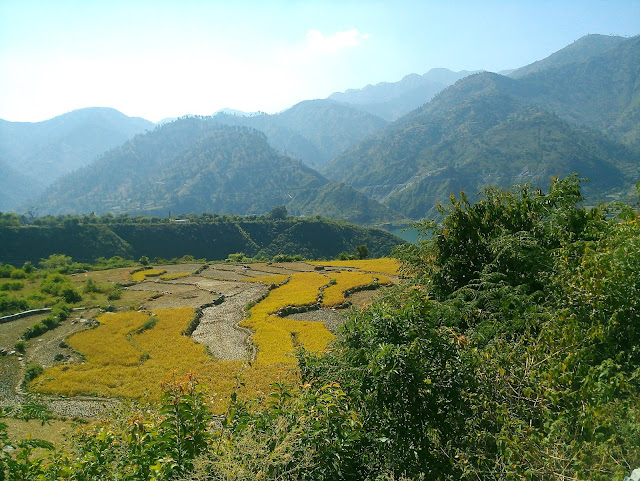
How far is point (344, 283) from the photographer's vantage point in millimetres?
28219

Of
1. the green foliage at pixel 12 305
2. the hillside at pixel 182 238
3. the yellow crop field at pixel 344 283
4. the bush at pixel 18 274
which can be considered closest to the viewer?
the green foliage at pixel 12 305

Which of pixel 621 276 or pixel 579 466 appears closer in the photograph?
pixel 579 466

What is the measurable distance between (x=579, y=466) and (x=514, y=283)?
4.60 metres

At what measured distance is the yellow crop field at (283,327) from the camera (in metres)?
15.8

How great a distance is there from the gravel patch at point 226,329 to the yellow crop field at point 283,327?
2.23 ft

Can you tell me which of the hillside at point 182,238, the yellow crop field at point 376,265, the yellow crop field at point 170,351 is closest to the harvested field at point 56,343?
the yellow crop field at point 170,351

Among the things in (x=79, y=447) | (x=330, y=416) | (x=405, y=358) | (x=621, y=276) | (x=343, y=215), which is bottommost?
(x=343, y=215)

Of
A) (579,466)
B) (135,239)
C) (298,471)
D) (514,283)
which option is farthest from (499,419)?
(135,239)

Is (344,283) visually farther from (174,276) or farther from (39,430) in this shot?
(39,430)

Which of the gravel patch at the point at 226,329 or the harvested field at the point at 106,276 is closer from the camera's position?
the gravel patch at the point at 226,329

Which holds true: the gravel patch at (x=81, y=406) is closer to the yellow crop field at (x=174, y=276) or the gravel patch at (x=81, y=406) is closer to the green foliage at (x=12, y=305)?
the green foliage at (x=12, y=305)

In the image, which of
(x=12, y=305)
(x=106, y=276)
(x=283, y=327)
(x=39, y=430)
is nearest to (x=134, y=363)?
(x=39, y=430)

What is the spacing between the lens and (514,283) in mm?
7133

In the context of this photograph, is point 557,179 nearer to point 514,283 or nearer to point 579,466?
point 514,283
